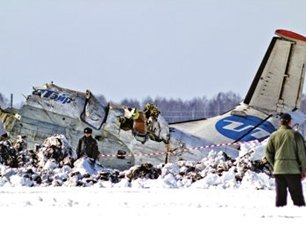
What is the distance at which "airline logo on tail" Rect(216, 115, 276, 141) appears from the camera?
26191 millimetres

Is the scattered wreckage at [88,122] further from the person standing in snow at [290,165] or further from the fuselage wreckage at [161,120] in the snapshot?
the person standing in snow at [290,165]

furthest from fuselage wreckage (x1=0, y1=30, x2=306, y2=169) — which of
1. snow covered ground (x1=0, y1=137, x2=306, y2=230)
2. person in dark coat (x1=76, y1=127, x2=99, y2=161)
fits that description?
person in dark coat (x1=76, y1=127, x2=99, y2=161)

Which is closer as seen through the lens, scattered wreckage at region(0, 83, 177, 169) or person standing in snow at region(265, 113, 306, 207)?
person standing in snow at region(265, 113, 306, 207)

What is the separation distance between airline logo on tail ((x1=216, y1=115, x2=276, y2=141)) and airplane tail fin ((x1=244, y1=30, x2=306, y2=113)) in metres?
0.54

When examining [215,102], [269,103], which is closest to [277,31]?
[269,103]

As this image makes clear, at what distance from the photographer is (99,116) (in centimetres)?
2392

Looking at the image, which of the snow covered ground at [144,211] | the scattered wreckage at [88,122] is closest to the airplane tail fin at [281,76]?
the scattered wreckage at [88,122]

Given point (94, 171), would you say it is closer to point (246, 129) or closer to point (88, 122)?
point (88, 122)

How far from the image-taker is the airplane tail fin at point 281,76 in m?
25.2

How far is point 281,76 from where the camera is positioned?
84.4 feet

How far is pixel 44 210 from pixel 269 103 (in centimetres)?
1660

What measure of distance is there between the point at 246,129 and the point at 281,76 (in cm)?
214

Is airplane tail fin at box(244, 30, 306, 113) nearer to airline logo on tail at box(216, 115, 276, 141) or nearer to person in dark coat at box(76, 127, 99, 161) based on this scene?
airline logo on tail at box(216, 115, 276, 141)

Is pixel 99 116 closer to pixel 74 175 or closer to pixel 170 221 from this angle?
pixel 74 175
